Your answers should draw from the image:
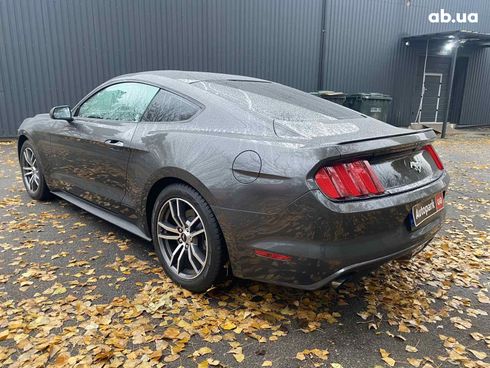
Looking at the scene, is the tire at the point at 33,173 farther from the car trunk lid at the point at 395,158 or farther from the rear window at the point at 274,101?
the car trunk lid at the point at 395,158

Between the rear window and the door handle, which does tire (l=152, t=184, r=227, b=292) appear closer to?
the door handle

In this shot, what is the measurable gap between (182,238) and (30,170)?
3.17 meters

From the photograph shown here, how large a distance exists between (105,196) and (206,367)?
6.44ft

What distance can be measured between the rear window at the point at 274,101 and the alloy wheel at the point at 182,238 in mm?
845

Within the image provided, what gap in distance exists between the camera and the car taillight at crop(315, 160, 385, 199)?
221 cm

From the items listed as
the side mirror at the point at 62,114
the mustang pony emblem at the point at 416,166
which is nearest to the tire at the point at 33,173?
the side mirror at the point at 62,114

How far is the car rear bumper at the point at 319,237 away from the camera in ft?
7.21

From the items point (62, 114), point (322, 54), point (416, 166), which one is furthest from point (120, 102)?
point (322, 54)

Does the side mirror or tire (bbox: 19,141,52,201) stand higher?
the side mirror

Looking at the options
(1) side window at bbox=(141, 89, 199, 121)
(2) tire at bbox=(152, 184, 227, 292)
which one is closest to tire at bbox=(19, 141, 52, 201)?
(1) side window at bbox=(141, 89, 199, 121)

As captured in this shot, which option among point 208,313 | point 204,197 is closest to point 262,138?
point 204,197

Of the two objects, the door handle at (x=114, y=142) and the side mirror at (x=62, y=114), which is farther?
the side mirror at (x=62, y=114)

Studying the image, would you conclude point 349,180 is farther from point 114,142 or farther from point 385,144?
point 114,142

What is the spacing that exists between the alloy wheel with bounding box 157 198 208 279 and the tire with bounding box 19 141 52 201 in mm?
2437
